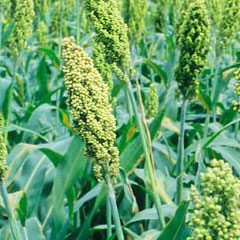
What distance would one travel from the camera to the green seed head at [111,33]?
2232 millimetres

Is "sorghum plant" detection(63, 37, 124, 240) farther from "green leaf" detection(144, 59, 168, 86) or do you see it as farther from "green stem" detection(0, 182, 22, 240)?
"green leaf" detection(144, 59, 168, 86)

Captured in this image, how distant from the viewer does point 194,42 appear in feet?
7.95

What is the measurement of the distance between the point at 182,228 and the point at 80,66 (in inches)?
25.4

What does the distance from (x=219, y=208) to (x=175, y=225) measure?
1.97ft

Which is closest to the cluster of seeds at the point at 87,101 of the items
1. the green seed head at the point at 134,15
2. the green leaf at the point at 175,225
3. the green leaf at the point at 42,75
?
the green leaf at the point at 175,225

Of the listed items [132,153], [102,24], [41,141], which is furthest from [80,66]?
[41,141]

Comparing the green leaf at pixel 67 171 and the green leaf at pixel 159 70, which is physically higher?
the green leaf at pixel 159 70

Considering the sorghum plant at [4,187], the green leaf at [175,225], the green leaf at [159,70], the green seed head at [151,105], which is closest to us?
the green leaf at [175,225]

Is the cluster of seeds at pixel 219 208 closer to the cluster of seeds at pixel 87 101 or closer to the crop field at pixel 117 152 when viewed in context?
the crop field at pixel 117 152

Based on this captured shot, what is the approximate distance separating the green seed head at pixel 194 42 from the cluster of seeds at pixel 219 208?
4.16 feet

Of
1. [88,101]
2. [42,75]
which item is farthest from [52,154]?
[42,75]

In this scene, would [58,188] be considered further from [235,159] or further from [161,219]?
[235,159]

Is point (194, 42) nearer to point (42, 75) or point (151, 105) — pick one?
point (151, 105)

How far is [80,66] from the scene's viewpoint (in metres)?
1.74
